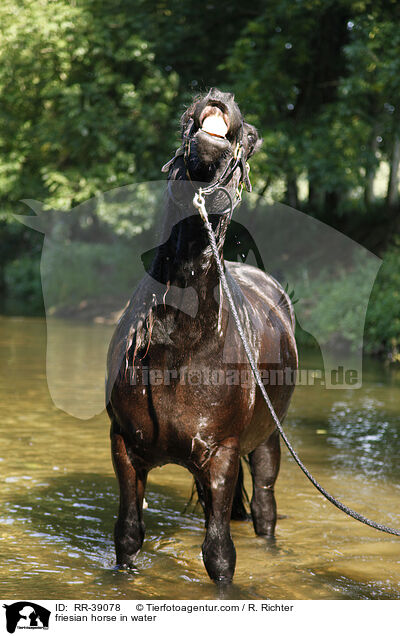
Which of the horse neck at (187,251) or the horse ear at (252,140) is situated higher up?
the horse ear at (252,140)

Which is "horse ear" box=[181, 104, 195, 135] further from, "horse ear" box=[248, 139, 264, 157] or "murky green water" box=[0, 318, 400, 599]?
"murky green water" box=[0, 318, 400, 599]

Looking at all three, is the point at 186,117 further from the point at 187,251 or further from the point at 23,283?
the point at 23,283

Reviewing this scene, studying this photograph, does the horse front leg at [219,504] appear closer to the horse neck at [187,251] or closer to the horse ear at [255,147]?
the horse neck at [187,251]

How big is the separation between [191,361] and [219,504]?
2.58 ft

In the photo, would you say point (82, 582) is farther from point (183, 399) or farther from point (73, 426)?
point (73, 426)

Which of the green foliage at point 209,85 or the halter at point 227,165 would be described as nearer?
the halter at point 227,165

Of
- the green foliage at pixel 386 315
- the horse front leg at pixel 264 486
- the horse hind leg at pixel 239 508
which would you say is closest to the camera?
the horse front leg at pixel 264 486

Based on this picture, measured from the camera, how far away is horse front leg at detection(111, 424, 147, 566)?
3.99 metres

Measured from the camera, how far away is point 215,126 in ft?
10.1

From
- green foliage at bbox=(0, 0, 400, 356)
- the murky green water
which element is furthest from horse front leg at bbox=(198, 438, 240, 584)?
green foliage at bbox=(0, 0, 400, 356)

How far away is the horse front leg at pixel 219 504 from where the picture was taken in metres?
3.80
